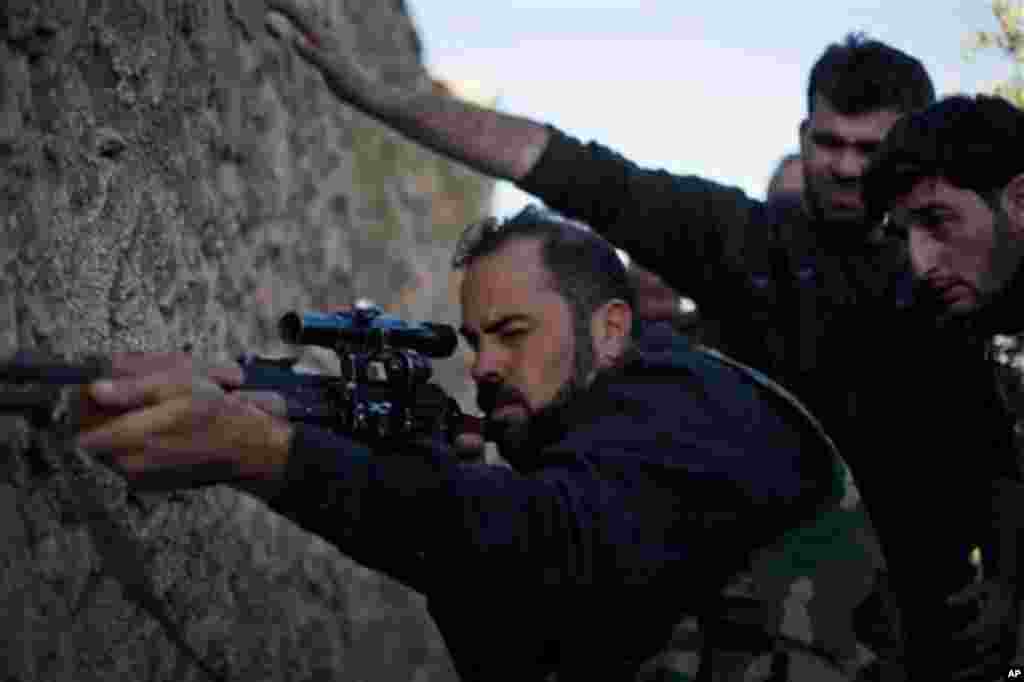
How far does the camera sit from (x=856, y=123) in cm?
577

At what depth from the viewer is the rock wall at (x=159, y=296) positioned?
4355 mm

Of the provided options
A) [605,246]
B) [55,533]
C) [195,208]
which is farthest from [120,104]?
[605,246]

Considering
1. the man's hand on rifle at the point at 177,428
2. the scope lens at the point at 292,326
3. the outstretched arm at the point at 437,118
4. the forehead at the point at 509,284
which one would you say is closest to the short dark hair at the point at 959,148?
the outstretched arm at the point at 437,118

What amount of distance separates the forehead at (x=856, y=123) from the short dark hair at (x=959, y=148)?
0.47 meters

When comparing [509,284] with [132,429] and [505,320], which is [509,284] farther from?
[132,429]

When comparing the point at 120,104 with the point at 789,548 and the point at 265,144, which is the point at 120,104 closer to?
the point at 265,144

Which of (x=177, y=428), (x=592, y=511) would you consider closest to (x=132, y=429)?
(x=177, y=428)

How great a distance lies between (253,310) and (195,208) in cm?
106

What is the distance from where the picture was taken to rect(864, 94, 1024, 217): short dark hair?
509 cm

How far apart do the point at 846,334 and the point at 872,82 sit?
3.96 feet

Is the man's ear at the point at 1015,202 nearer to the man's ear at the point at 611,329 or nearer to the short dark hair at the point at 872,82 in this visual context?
the short dark hair at the point at 872,82

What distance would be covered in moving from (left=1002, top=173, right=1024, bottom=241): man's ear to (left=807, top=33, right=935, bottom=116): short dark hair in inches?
30.8

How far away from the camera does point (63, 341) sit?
457 cm

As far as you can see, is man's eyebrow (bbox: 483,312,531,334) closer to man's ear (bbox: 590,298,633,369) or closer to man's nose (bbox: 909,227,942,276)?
man's ear (bbox: 590,298,633,369)
